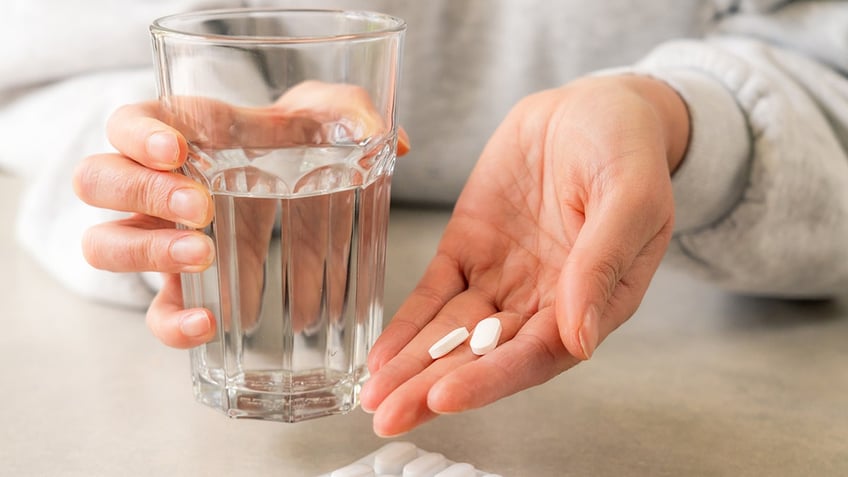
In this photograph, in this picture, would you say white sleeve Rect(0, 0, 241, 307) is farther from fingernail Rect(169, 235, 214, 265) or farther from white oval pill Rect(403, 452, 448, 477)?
white oval pill Rect(403, 452, 448, 477)

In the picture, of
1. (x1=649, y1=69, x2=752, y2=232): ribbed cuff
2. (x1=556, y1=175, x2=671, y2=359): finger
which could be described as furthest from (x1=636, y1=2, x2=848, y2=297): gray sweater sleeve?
(x1=556, y1=175, x2=671, y2=359): finger

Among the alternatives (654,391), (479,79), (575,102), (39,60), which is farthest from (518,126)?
(39,60)

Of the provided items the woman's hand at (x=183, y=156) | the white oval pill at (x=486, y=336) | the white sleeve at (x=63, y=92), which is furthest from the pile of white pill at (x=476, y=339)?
the white sleeve at (x=63, y=92)

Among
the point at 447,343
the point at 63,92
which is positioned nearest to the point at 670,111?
the point at 447,343

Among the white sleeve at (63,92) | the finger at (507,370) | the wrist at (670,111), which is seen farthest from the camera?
the white sleeve at (63,92)

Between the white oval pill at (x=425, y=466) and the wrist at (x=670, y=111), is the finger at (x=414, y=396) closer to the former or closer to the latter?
the white oval pill at (x=425, y=466)

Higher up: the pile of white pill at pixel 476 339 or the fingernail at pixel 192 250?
the fingernail at pixel 192 250

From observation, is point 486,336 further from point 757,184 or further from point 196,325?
point 757,184
